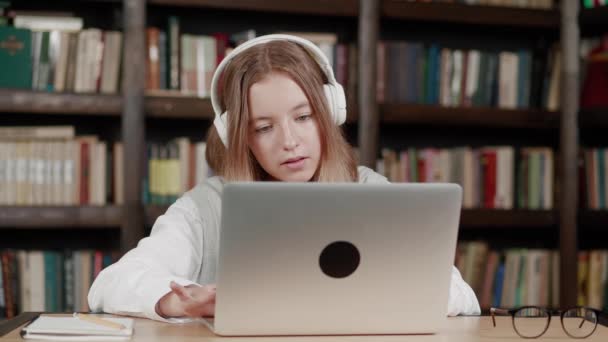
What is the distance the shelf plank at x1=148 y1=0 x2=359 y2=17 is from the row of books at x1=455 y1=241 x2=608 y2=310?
0.98 m

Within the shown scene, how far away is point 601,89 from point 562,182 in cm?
37

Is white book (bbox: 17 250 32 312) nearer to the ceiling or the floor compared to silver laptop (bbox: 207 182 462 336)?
nearer to the floor

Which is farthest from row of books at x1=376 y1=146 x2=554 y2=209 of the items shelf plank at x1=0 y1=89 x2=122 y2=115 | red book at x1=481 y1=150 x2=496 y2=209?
shelf plank at x1=0 y1=89 x2=122 y2=115

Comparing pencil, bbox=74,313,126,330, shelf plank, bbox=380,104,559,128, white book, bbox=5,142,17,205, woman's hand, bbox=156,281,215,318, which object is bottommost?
pencil, bbox=74,313,126,330

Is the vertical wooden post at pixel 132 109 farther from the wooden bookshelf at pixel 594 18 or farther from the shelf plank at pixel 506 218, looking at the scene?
the wooden bookshelf at pixel 594 18

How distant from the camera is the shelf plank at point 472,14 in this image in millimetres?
2797

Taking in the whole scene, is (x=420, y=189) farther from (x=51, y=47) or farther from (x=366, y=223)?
(x=51, y=47)

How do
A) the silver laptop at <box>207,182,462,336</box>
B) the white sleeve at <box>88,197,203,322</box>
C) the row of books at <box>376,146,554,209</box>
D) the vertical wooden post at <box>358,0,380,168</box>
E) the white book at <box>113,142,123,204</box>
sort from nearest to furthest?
the silver laptop at <box>207,182,462,336</box>, the white sleeve at <box>88,197,203,322</box>, the white book at <box>113,142,123,204</box>, the vertical wooden post at <box>358,0,380,168</box>, the row of books at <box>376,146,554,209</box>

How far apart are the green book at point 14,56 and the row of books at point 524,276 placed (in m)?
1.65

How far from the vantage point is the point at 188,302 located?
109 centimetres

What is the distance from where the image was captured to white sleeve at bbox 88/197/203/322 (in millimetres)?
1176

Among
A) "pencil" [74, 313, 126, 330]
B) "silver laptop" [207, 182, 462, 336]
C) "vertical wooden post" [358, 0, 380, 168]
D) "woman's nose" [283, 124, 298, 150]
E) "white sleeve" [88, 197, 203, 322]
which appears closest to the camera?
"silver laptop" [207, 182, 462, 336]

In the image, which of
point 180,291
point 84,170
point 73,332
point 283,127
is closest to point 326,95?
point 283,127

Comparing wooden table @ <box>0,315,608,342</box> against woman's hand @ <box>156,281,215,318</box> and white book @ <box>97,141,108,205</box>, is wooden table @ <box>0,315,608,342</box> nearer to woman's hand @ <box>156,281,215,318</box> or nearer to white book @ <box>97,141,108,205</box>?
woman's hand @ <box>156,281,215,318</box>
